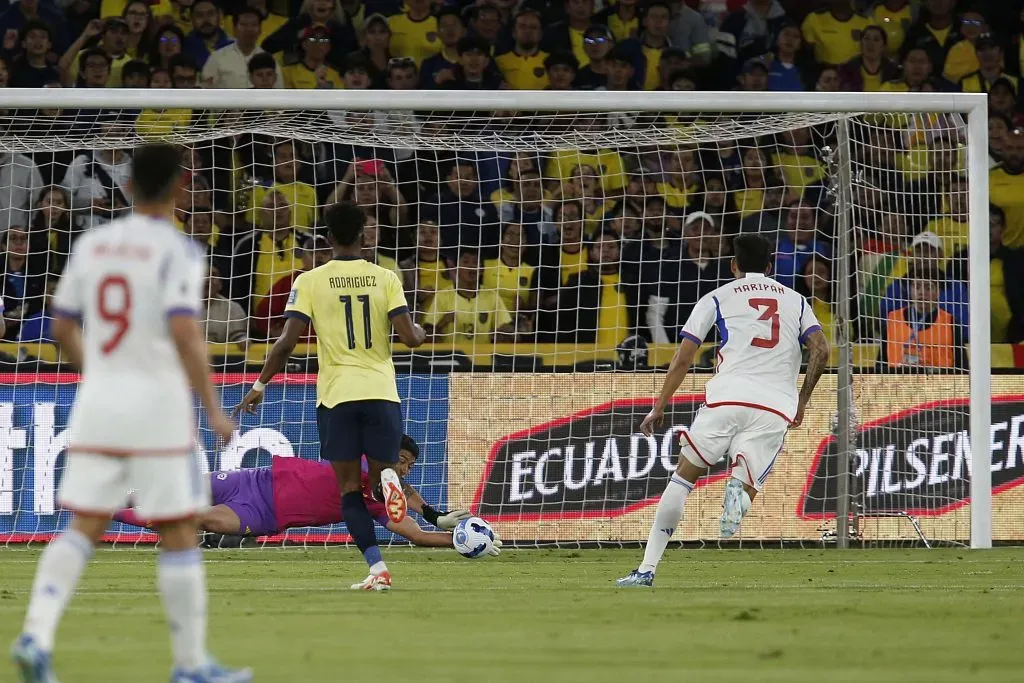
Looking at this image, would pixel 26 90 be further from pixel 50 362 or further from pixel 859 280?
pixel 859 280

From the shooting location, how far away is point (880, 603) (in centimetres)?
777

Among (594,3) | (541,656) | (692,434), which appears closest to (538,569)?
(692,434)

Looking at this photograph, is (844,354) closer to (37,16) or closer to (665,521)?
(665,521)

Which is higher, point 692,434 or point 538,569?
point 692,434

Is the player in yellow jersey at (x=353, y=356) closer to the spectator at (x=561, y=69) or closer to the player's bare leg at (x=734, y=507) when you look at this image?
the player's bare leg at (x=734, y=507)

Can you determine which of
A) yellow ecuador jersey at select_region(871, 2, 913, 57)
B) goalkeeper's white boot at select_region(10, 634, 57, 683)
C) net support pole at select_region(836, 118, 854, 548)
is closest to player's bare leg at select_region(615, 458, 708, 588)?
net support pole at select_region(836, 118, 854, 548)

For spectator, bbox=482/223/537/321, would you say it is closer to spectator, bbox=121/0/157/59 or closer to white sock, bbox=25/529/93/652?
spectator, bbox=121/0/157/59

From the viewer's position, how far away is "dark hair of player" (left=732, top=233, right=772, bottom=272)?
953 centimetres

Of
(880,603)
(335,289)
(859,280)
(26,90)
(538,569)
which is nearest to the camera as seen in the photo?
(880,603)

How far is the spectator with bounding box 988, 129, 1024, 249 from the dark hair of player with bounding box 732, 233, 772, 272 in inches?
253

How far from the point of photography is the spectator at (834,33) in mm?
17250

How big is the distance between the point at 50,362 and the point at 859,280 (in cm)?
632

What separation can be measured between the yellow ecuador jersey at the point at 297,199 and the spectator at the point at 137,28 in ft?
9.59

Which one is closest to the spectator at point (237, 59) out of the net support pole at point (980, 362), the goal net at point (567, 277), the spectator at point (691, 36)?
the goal net at point (567, 277)
